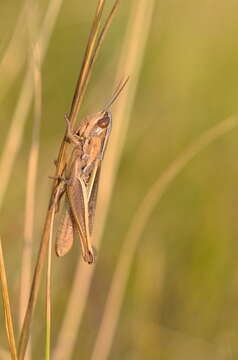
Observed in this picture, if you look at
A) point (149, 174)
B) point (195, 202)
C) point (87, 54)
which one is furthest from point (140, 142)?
point (87, 54)

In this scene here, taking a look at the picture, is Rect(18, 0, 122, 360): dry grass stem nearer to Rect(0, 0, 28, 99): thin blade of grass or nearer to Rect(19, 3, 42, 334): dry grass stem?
Rect(19, 3, 42, 334): dry grass stem

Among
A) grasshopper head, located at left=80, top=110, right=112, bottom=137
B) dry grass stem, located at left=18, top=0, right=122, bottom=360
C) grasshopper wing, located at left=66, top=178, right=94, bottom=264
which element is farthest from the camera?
grasshopper head, located at left=80, top=110, right=112, bottom=137

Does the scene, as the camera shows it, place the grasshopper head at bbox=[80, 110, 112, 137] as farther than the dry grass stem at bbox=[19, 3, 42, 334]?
Yes

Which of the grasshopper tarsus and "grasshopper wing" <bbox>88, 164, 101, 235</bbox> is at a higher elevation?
"grasshopper wing" <bbox>88, 164, 101, 235</bbox>

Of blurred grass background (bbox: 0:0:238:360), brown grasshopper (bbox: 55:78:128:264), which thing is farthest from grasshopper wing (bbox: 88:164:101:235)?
blurred grass background (bbox: 0:0:238:360)

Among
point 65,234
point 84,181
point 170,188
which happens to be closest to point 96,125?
point 84,181

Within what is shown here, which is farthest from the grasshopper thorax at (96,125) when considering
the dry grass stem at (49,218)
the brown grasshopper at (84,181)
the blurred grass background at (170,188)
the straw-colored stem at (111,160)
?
the dry grass stem at (49,218)

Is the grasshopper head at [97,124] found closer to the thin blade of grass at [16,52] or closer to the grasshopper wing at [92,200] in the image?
the grasshopper wing at [92,200]

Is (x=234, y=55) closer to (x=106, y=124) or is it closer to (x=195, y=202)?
(x=195, y=202)
